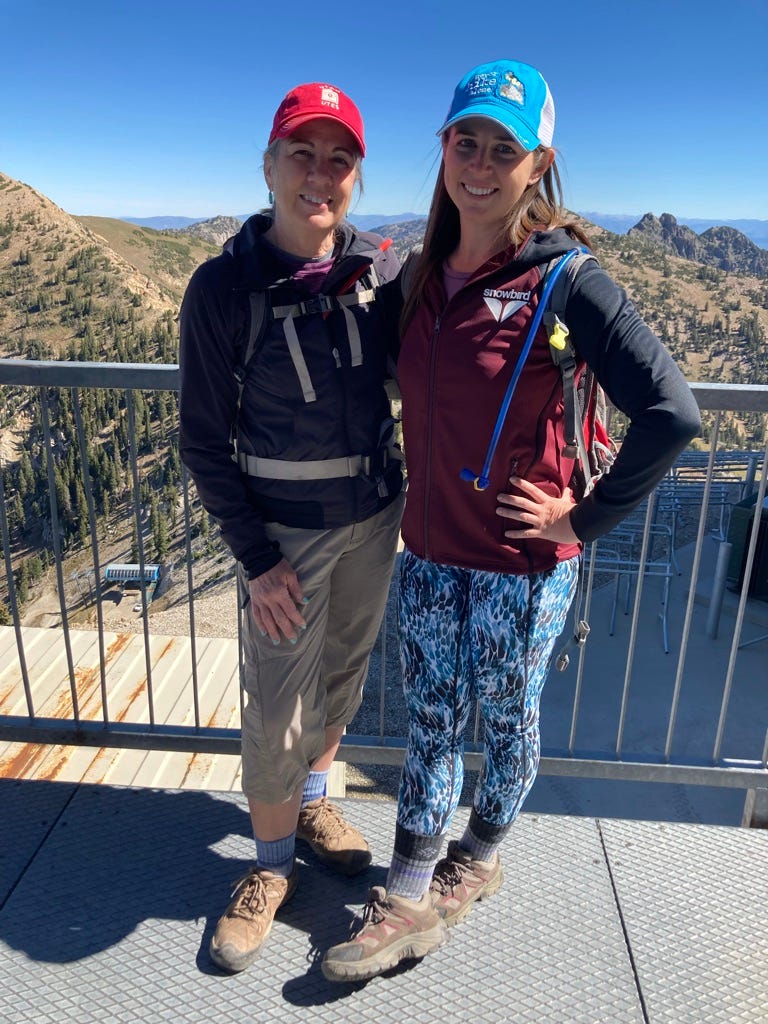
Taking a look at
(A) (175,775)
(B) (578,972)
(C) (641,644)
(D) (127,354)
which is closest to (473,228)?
(B) (578,972)

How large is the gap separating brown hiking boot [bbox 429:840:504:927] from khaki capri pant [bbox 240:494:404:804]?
46cm

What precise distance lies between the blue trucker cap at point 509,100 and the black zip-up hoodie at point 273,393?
424 millimetres

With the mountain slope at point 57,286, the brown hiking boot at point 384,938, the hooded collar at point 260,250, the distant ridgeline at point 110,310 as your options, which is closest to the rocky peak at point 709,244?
the distant ridgeline at point 110,310

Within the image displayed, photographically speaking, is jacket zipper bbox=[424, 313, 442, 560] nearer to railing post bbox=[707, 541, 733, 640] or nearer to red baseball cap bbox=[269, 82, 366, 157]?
red baseball cap bbox=[269, 82, 366, 157]

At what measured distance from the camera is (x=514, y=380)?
1.67 metres

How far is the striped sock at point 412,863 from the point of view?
2.03m

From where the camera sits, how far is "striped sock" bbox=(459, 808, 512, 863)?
213cm

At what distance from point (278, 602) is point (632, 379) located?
953 millimetres

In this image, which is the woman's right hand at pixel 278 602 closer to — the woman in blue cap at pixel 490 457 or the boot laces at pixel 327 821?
the woman in blue cap at pixel 490 457

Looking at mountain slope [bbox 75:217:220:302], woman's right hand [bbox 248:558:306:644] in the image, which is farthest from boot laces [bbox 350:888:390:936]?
mountain slope [bbox 75:217:220:302]

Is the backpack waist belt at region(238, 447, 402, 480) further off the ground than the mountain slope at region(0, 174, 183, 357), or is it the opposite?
the mountain slope at region(0, 174, 183, 357)

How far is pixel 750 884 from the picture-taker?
2439mm

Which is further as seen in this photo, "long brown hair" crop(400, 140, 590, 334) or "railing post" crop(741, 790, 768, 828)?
"railing post" crop(741, 790, 768, 828)

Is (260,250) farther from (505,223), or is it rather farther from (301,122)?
(505,223)
